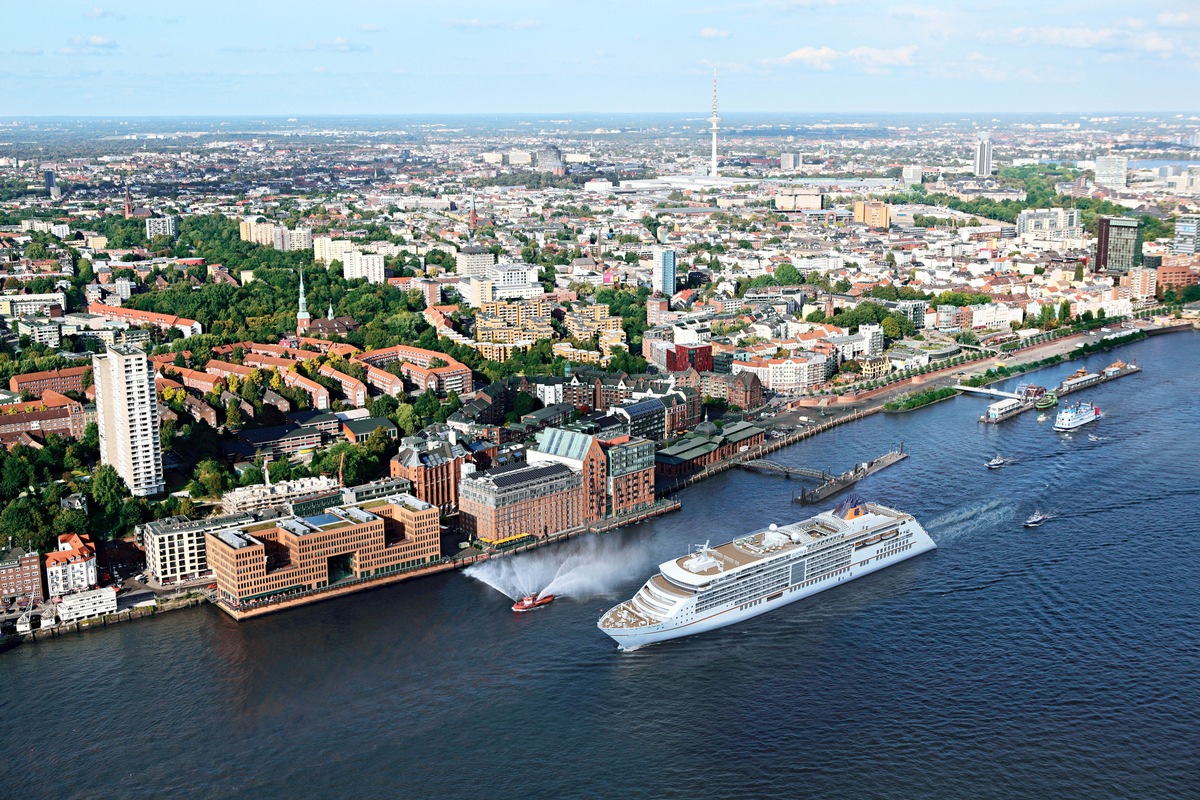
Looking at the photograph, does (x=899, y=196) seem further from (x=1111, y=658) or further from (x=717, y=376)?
(x=1111, y=658)

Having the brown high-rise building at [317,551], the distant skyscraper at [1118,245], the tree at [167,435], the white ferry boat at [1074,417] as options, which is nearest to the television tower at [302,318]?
the tree at [167,435]

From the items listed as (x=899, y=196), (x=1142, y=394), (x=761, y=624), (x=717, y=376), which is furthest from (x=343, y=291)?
(x=899, y=196)

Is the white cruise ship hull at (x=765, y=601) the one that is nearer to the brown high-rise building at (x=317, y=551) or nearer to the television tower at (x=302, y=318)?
the brown high-rise building at (x=317, y=551)

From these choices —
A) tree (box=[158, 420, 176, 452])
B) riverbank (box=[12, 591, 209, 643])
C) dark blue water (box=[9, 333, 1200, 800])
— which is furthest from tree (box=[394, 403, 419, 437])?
riverbank (box=[12, 591, 209, 643])

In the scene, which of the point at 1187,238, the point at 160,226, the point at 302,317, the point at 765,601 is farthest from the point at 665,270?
the point at 765,601

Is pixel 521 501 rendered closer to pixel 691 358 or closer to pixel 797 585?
pixel 797 585
